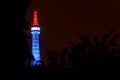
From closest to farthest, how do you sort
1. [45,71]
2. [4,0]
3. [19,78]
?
[45,71] → [19,78] → [4,0]

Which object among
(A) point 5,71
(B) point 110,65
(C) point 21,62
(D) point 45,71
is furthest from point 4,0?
(B) point 110,65

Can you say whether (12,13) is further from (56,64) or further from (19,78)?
(56,64)

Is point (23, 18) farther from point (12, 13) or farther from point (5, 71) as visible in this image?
point (5, 71)

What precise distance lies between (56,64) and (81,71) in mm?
756

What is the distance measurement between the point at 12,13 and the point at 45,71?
314 inches

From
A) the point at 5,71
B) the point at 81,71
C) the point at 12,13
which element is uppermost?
the point at 12,13

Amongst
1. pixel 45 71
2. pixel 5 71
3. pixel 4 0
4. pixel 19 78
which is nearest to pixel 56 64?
pixel 45 71

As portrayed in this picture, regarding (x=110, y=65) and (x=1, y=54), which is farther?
(x=1, y=54)

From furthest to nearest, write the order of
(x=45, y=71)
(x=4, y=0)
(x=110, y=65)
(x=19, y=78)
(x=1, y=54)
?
(x=4, y=0), (x=1, y=54), (x=19, y=78), (x=45, y=71), (x=110, y=65)

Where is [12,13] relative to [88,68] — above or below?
above

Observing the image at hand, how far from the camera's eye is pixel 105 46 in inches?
607

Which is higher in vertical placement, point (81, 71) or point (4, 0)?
point (4, 0)

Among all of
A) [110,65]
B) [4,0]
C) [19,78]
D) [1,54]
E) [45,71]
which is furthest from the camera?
[4,0]

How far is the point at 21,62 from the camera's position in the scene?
22.9 m
